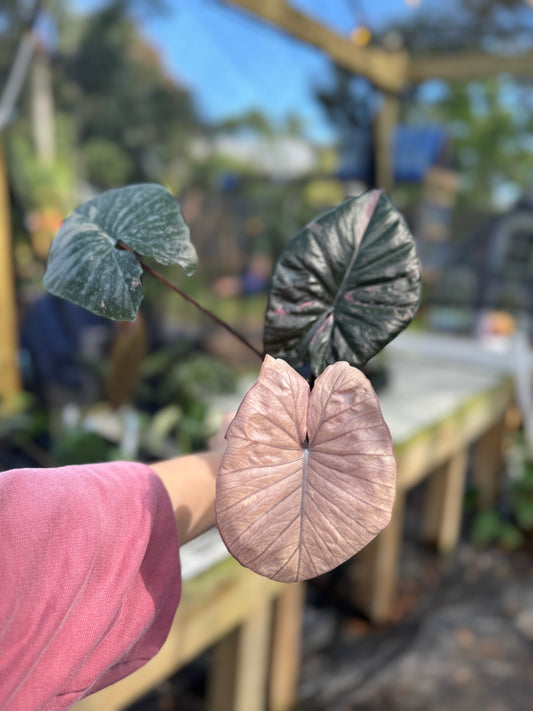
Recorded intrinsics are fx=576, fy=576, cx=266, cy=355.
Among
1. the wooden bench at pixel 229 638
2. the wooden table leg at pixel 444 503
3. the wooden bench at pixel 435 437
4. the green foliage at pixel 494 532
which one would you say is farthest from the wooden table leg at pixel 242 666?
the green foliage at pixel 494 532

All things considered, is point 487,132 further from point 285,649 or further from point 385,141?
point 285,649

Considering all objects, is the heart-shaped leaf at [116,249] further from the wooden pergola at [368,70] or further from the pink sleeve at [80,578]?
the wooden pergola at [368,70]

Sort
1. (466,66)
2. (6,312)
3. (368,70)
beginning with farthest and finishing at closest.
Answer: (466,66)
(368,70)
(6,312)

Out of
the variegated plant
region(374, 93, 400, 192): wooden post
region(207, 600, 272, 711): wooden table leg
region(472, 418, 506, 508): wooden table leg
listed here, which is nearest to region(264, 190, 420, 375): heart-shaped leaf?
the variegated plant

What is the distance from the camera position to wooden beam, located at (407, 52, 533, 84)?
291 centimetres

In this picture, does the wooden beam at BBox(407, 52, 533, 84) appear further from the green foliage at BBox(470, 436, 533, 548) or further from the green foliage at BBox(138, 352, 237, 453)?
the green foliage at BBox(138, 352, 237, 453)

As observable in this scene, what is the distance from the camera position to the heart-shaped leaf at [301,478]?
34 cm

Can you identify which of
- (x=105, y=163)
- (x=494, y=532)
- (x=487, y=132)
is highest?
(x=487, y=132)

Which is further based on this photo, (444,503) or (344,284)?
(444,503)

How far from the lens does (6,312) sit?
6.19 feet

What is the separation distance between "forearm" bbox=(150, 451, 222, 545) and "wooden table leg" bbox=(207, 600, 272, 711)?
1002mm

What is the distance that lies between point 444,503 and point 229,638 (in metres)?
1.54

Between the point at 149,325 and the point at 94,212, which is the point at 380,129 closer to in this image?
the point at 149,325

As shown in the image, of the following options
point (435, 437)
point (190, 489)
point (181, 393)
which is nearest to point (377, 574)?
point (435, 437)
